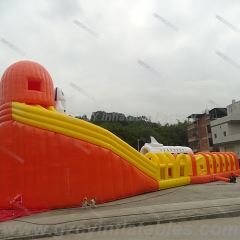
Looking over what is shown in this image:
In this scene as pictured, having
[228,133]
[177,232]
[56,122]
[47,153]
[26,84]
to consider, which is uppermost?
[228,133]

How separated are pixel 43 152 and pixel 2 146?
115 cm

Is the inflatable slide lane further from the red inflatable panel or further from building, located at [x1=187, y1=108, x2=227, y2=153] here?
building, located at [x1=187, y1=108, x2=227, y2=153]

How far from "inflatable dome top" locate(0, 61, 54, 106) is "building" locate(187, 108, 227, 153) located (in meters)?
30.1

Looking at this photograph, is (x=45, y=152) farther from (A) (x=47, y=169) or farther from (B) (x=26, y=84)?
(B) (x=26, y=84)

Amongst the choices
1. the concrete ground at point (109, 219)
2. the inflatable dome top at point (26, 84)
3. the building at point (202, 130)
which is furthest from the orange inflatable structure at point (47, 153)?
the building at point (202, 130)

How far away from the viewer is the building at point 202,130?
35.1 m

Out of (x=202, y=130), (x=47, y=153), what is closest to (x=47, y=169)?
(x=47, y=153)

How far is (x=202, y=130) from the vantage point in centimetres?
3662

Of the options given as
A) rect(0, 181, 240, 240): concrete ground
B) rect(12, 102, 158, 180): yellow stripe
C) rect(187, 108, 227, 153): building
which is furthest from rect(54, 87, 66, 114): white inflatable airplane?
rect(187, 108, 227, 153): building

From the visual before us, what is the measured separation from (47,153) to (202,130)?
107 feet

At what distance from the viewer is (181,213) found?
552 cm

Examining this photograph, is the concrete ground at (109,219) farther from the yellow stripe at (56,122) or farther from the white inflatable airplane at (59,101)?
the white inflatable airplane at (59,101)

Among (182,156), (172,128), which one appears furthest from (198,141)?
(182,156)

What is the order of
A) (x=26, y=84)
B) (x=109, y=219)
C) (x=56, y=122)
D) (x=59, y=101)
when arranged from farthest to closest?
(x=59, y=101) < (x=26, y=84) < (x=56, y=122) < (x=109, y=219)
